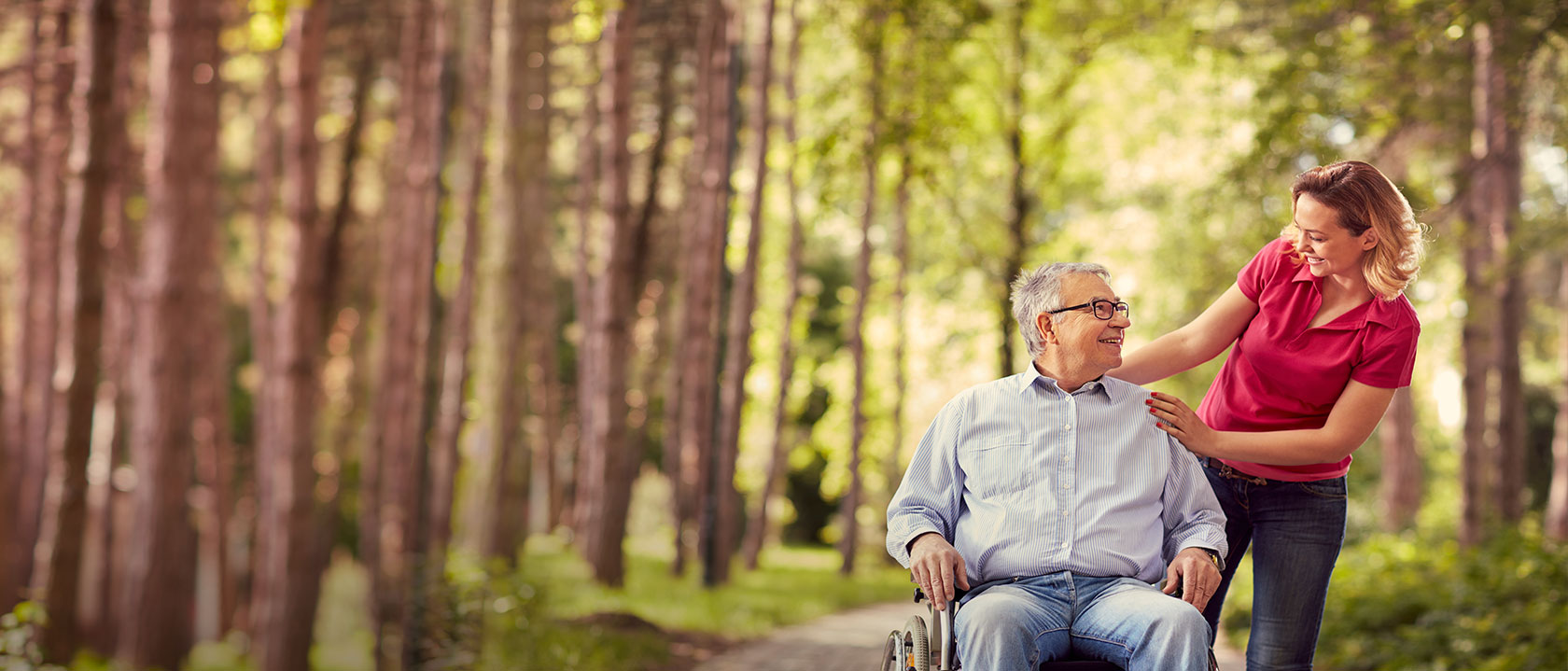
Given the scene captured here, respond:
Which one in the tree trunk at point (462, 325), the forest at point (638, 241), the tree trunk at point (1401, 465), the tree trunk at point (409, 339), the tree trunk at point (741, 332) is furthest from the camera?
the tree trunk at point (1401, 465)

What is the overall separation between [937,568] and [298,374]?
28.1 ft

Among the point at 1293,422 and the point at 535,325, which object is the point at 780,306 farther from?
the point at 1293,422

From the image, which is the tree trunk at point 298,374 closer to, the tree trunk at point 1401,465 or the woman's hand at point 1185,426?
the woman's hand at point 1185,426

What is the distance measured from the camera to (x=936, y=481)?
10.4ft

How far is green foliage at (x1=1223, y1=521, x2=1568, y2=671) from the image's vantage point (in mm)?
7366

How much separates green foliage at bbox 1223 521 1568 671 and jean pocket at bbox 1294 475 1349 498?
183 inches

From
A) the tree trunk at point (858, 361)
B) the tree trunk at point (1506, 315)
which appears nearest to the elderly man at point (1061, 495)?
the tree trunk at point (1506, 315)

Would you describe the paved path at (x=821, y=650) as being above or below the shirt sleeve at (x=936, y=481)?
below

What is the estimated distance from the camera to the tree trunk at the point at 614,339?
11.3 metres

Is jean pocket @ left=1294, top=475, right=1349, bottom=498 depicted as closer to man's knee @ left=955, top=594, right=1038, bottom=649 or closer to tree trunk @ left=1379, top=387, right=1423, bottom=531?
man's knee @ left=955, top=594, right=1038, bottom=649

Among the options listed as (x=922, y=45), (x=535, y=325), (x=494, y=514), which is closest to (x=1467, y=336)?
(x=922, y=45)

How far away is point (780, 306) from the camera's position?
23609mm

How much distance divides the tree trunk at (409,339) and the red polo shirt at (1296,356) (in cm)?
699

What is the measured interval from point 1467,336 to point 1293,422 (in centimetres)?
1008
